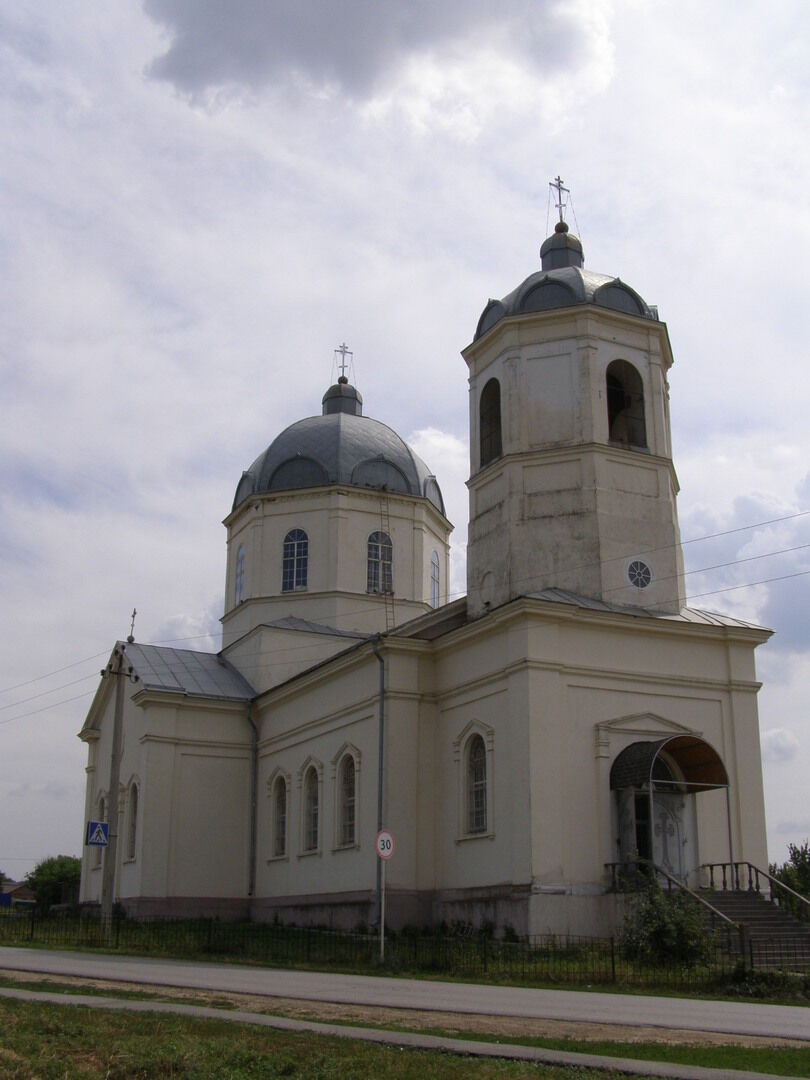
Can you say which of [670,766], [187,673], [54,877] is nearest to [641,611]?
[670,766]

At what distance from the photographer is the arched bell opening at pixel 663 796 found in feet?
71.3

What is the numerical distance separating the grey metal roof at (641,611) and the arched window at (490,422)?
13.5ft

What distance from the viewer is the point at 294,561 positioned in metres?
35.4

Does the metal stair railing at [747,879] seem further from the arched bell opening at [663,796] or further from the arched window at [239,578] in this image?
the arched window at [239,578]

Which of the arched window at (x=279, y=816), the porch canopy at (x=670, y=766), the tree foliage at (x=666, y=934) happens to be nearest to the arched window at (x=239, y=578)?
the arched window at (x=279, y=816)

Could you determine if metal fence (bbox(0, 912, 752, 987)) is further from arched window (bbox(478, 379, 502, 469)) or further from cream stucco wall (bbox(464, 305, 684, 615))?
arched window (bbox(478, 379, 502, 469))

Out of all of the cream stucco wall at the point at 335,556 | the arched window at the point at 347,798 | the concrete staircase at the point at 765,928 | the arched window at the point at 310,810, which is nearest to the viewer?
the concrete staircase at the point at 765,928

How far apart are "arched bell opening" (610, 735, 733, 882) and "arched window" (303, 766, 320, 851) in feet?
31.6

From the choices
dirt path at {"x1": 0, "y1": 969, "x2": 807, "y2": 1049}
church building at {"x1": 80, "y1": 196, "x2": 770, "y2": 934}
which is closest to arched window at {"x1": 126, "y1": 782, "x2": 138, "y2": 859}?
church building at {"x1": 80, "y1": 196, "x2": 770, "y2": 934}

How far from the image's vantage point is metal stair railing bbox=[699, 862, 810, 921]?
71.8 ft

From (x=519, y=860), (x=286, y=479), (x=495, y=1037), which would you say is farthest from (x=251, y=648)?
(x=495, y=1037)

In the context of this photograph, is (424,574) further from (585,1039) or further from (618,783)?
(585,1039)

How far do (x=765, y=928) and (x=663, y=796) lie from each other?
3.41m

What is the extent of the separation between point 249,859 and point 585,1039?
2390 cm
